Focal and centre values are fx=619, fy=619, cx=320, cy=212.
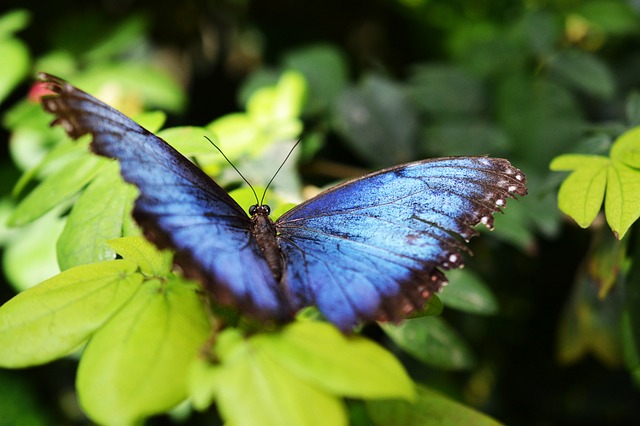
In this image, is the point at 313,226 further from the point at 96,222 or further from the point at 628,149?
the point at 628,149

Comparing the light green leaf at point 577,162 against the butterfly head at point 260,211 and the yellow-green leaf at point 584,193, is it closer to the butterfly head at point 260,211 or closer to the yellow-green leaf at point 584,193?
the yellow-green leaf at point 584,193

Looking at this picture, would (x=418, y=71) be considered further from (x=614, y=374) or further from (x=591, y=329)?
(x=614, y=374)

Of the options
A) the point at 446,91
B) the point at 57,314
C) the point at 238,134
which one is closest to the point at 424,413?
the point at 57,314

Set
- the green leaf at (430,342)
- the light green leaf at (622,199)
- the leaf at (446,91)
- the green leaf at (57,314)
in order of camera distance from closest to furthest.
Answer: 1. the green leaf at (57,314)
2. the light green leaf at (622,199)
3. the green leaf at (430,342)
4. the leaf at (446,91)

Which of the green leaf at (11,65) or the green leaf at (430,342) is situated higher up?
the green leaf at (11,65)

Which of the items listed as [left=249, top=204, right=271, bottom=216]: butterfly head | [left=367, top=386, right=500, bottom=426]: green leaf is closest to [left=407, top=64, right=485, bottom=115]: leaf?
[left=249, top=204, right=271, bottom=216]: butterfly head

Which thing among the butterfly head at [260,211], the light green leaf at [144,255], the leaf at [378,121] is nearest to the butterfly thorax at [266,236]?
the butterfly head at [260,211]

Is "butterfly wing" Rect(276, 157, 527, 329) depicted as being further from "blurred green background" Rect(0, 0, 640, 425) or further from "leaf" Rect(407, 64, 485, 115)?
Answer: "leaf" Rect(407, 64, 485, 115)

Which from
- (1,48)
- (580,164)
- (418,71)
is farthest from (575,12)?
(1,48)

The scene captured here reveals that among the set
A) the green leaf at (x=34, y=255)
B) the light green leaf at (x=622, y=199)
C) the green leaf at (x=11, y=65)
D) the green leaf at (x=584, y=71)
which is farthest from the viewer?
the green leaf at (x=584, y=71)
